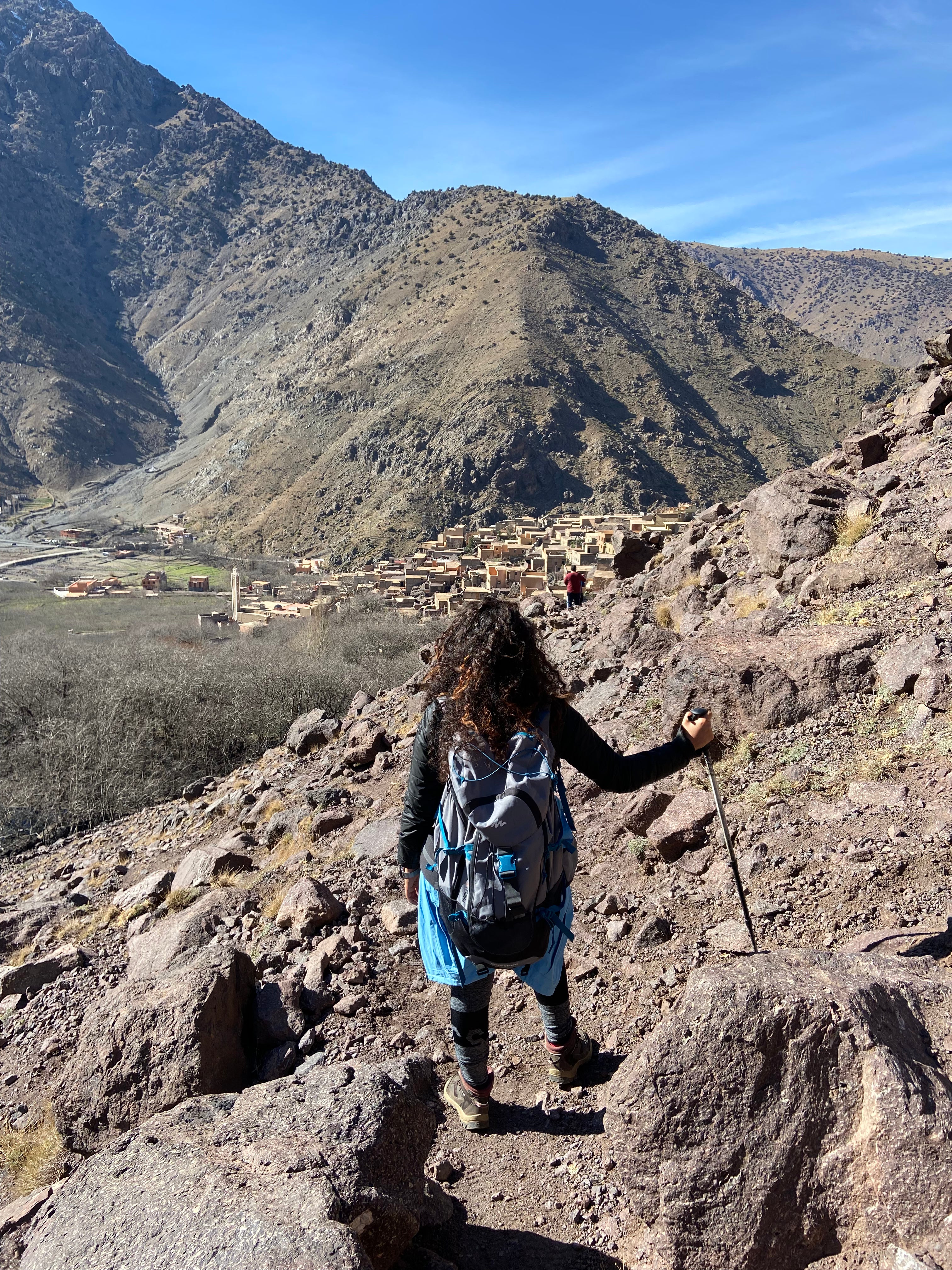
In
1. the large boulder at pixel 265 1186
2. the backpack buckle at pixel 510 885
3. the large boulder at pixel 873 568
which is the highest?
the large boulder at pixel 873 568

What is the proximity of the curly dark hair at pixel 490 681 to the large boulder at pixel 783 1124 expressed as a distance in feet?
2.65

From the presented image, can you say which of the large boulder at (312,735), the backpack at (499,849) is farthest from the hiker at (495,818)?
the large boulder at (312,735)

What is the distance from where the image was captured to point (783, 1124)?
5.59 feet

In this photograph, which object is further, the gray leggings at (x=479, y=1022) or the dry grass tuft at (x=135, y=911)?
the dry grass tuft at (x=135, y=911)

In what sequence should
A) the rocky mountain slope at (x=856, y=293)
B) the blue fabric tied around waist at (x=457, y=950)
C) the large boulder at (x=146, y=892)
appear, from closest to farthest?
the blue fabric tied around waist at (x=457, y=950)
the large boulder at (x=146, y=892)
the rocky mountain slope at (x=856, y=293)

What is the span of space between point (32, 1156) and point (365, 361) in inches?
2613

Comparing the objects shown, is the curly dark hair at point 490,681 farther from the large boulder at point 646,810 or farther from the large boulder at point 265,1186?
the large boulder at point 646,810

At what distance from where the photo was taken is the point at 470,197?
83250mm

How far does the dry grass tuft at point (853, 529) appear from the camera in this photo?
6.00 meters

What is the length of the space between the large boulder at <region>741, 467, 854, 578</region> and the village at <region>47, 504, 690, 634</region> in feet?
14.9

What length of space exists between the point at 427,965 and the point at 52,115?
17778cm

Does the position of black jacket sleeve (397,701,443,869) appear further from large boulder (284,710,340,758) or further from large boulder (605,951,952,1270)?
large boulder (284,710,340,758)

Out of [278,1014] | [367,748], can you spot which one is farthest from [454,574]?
[278,1014]

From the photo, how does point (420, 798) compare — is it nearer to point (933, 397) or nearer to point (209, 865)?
point (209, 865)
